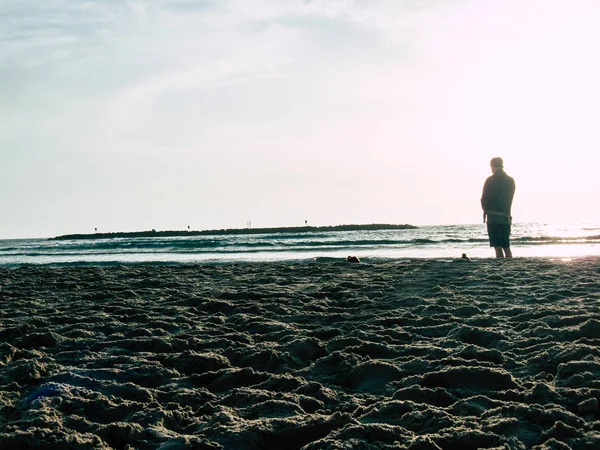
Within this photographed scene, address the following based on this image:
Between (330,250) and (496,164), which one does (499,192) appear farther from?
(330,250)

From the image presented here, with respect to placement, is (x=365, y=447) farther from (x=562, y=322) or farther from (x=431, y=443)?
(x=562, y=322)

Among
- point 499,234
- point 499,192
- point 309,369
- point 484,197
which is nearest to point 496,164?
point 499,192

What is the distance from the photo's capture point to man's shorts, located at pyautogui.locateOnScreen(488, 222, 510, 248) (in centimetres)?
1069

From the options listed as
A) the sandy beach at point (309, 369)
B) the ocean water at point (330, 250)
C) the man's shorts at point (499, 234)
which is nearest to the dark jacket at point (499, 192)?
the man's shorts at point (499, 234)

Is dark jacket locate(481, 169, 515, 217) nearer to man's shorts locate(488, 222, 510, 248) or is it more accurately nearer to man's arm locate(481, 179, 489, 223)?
man's arm locate(481, 179, 489, 223)

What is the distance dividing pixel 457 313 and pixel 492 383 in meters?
1.98

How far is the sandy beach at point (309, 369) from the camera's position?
277 cm

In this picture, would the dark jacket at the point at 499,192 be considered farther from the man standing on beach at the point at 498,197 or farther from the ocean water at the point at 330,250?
the ocean water at the point at 330,250

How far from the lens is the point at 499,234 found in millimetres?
10781

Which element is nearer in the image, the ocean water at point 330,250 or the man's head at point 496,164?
the man's head at point 496,164

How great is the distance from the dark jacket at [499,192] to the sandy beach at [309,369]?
3.68 m

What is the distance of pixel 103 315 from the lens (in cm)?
585

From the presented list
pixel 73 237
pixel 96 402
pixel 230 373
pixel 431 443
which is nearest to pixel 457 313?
pixel 230 373

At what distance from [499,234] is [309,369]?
7842 millimetres
